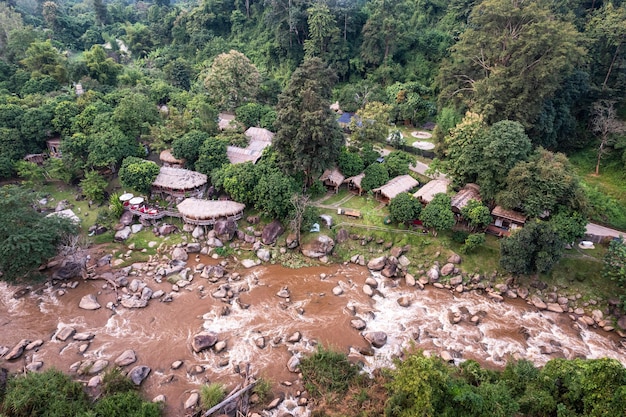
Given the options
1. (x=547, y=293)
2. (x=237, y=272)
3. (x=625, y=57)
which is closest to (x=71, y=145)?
(x=237, y=272)

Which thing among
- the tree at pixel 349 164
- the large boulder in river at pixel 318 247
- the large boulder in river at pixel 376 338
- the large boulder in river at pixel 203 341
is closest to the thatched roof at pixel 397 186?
the tree at pixel 349 164

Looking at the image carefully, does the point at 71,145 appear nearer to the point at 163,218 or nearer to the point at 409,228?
the point at 163,218

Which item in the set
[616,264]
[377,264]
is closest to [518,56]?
[616,264]

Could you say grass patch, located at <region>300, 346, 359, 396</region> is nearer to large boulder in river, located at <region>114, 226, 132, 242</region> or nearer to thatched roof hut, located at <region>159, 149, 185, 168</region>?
large boulder in river, located at <region>114, 226, 132, 242</region>

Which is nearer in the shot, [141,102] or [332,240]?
[332,240]

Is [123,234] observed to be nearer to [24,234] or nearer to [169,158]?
[24,234]

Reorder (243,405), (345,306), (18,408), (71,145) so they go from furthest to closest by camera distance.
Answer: (71,145) < (345,306) < (243,405) < (18,408)

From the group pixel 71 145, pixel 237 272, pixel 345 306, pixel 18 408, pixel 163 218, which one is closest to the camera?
pixel 18 408

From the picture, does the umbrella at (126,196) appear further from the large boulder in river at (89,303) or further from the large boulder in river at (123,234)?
the large boulder in river at (89,303)
